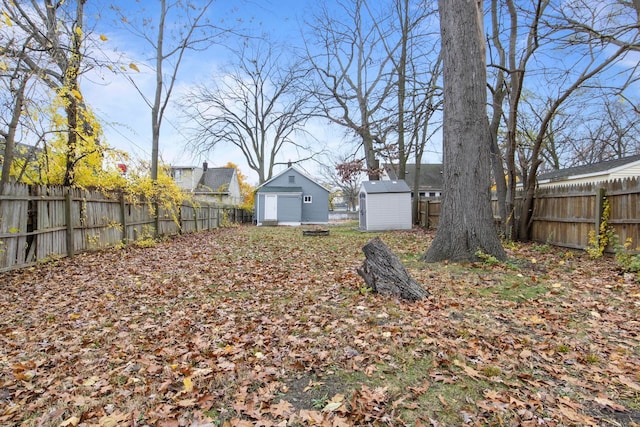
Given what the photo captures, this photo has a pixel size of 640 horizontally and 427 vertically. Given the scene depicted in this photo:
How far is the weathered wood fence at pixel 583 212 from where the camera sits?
23.5ft

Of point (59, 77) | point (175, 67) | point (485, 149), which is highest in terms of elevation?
point (175, 67)

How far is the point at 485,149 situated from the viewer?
275 inches

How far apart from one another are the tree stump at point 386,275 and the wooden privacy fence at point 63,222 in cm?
700

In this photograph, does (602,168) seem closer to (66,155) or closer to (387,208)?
(387,208)

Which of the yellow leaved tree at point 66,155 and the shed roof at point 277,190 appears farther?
the shed roof at point 277,190

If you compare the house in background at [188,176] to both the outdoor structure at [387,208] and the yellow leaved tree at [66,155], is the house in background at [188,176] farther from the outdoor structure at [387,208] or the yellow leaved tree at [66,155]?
the yellow leaved tree at [66,155]

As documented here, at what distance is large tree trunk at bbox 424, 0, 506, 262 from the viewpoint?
6848 mm

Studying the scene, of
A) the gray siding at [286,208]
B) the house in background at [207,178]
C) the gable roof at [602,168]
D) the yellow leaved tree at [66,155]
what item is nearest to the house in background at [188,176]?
the house in background at [207,178]

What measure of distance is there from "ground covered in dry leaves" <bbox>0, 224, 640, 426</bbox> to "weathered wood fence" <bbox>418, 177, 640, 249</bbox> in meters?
2.28

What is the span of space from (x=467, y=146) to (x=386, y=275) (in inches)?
143

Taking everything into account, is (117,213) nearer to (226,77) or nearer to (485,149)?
(485,149)

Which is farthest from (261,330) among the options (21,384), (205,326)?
(21,384)

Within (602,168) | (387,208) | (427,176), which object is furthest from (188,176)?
(602,168)

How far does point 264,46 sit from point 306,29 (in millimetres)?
6719
